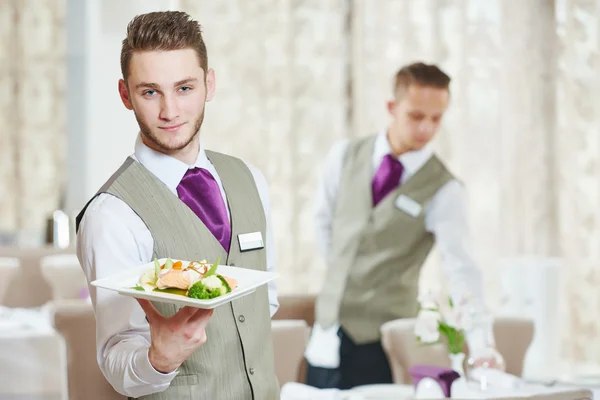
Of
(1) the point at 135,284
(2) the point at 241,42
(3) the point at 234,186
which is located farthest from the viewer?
(2) the point at 241,42

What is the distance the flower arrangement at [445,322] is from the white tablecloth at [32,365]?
1196 mm

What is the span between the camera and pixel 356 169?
11.2 feet

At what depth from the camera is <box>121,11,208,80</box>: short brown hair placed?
5.10 feet

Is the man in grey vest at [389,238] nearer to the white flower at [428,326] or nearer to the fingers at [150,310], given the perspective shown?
the white flower at [428,326]

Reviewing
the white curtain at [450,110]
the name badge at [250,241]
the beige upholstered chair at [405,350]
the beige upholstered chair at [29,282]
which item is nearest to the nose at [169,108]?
the name badge at [250,241]

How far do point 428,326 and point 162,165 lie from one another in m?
1.21

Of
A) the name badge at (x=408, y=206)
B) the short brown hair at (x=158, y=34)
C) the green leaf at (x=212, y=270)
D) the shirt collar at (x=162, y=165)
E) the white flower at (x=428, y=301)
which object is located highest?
the short brown hair at (x=158, y=34)

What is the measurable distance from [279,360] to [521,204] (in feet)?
8.75

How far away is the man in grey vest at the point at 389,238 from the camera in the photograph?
128 inches

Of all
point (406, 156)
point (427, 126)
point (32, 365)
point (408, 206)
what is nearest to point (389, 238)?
point (408, 206)

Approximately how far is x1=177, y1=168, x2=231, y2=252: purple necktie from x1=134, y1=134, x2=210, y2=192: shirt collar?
1 centimetres

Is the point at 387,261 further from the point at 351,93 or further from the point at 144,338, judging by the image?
the point at 351,93

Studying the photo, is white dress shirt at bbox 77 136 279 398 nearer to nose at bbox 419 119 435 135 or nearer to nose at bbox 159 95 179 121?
nose at bbox 159 95 179 121

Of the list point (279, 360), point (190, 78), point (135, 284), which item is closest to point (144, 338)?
point (135, 284)
